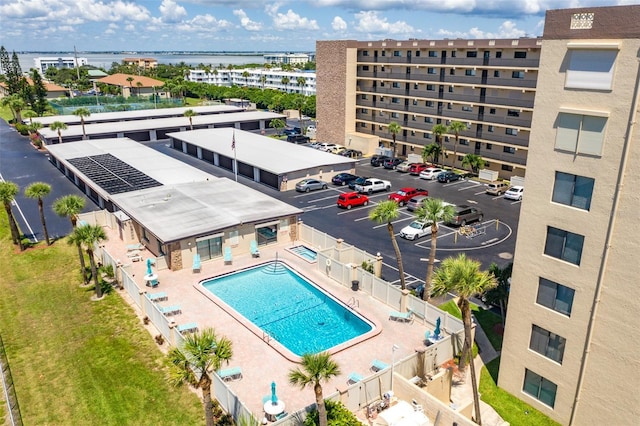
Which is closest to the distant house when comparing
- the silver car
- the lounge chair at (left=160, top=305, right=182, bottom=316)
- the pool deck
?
the silver car

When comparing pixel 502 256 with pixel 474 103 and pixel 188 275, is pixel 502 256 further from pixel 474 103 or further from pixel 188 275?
pixel 474 103

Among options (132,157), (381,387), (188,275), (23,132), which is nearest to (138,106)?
(23,132)

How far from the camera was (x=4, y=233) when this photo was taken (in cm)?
4416

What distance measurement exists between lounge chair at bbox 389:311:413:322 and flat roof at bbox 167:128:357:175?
3071 centimetres

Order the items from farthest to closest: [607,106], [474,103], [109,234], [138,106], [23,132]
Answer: [138,106], [23,132], [474,103], [109,234], [607,106]

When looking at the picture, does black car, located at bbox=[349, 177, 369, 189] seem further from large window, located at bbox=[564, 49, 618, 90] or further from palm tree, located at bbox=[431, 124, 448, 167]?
large window, located at bbox=[564, 49, 618, 90]

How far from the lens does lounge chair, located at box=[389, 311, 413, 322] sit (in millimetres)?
28956

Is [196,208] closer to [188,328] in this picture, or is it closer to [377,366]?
[188,328]

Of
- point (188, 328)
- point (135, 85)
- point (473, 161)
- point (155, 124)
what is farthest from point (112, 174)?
point (135, 85)

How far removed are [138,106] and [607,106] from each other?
4593 inches

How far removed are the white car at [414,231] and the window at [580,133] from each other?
2288cm

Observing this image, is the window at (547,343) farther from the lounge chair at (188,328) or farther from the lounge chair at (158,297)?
the lounge chair at (158,297)

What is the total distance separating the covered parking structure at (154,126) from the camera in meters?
81.4

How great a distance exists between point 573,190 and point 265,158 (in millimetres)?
48091
